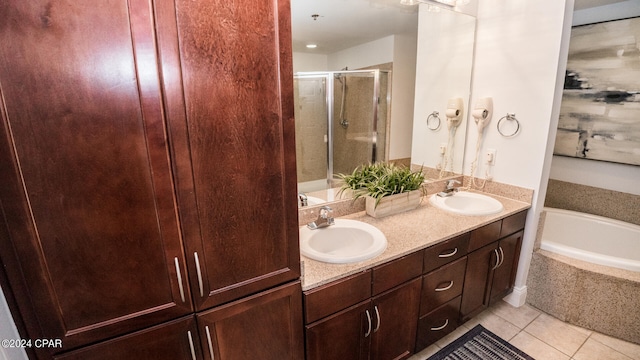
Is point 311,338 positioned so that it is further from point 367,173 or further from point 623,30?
point 623,30

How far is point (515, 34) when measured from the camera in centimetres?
188

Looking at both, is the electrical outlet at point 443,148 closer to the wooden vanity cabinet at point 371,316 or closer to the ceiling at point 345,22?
the ceiling at point 345,22

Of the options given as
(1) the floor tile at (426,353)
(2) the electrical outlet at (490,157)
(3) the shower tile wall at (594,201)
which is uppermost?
(2) the electrical outlet at (490,157)

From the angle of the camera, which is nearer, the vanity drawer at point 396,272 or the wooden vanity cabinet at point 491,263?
the vanity drawer at point 396,272

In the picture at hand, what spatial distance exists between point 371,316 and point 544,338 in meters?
1.40

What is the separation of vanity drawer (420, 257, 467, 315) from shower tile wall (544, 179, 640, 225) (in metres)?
1.80

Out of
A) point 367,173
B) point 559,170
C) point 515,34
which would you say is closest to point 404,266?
point 367,173

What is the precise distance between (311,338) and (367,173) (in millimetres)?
1059

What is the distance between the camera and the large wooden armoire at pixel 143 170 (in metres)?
0.64

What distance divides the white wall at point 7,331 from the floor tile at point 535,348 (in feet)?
7.80

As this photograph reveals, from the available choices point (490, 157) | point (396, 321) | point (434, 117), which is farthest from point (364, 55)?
point (396, 321)

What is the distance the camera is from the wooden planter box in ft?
5.63

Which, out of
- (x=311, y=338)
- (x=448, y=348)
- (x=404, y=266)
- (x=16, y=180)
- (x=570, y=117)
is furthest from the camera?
(x=570, y=117)

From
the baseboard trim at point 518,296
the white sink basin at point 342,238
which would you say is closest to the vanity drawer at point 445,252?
the white sink basin at point 342,238
